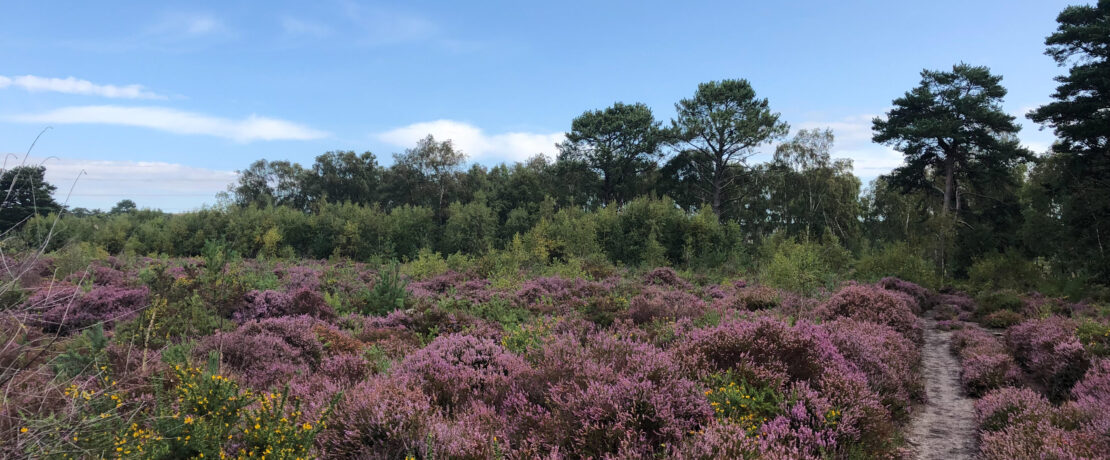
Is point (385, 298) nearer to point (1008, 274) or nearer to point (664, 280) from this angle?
point (664, 280)

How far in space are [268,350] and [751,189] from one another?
48.2 m

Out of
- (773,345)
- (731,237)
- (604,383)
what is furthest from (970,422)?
(731,237)

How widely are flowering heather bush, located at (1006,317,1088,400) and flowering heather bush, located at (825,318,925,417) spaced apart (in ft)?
5.27

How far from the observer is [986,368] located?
8.26m

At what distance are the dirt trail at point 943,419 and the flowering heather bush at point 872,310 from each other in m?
1.26

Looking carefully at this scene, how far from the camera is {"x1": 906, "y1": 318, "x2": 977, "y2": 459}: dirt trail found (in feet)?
18.7

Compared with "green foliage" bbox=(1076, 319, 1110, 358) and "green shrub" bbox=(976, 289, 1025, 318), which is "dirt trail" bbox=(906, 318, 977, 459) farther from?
"green shrub" bbox=(976, 289, 1025, 318)

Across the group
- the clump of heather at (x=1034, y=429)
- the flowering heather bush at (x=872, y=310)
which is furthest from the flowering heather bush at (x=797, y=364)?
the flowering heather bush at (x=872, y=310)

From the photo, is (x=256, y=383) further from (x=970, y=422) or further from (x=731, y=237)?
(x=731, y=237)

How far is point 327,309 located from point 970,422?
11828 millimetres

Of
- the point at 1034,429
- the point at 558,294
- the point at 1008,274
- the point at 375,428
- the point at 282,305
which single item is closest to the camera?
the point at 375,428

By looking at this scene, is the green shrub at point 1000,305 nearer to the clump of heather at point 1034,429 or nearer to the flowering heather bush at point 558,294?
the clump of heather at point 1034,429

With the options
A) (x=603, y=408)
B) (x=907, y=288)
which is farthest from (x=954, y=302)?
(x=603, y=408)

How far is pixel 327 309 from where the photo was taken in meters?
11.5
